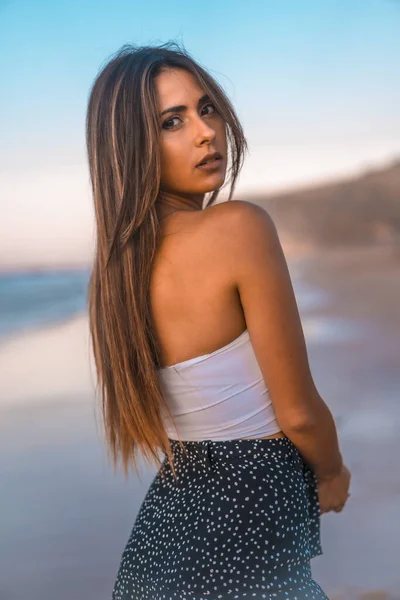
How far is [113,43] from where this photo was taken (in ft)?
11.8

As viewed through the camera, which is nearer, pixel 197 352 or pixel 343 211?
pixel 197 352

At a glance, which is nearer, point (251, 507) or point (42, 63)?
point (251, 507)

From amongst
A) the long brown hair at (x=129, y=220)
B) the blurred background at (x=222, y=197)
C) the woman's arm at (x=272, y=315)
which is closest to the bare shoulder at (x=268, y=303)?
the woman's arm at (x=272, y=315)

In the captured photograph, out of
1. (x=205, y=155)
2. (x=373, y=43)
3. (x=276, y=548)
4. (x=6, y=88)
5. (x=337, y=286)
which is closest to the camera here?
(x=276, y=548)

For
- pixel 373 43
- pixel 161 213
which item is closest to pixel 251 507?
pixel 161 213

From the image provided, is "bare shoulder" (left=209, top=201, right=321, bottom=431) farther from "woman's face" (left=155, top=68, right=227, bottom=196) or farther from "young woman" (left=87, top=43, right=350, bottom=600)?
"woman's face" (left=155, top=68, right=227, bottom=196)

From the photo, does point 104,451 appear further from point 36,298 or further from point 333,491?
point 333,491

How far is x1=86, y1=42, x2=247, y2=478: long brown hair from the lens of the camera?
49.4 inches

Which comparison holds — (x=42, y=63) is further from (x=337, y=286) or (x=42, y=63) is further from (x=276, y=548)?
(x=276, y=548)

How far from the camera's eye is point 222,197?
14.9 ft

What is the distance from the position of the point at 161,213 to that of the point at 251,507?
464 mm

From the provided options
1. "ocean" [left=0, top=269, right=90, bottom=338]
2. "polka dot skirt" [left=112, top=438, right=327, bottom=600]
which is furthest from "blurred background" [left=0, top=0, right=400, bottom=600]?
"polka dot skirt" [left=112, top=438, right=327, bottom=600]

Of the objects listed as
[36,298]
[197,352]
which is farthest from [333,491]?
[36,298]

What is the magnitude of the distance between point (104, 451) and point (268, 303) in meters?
2.35
